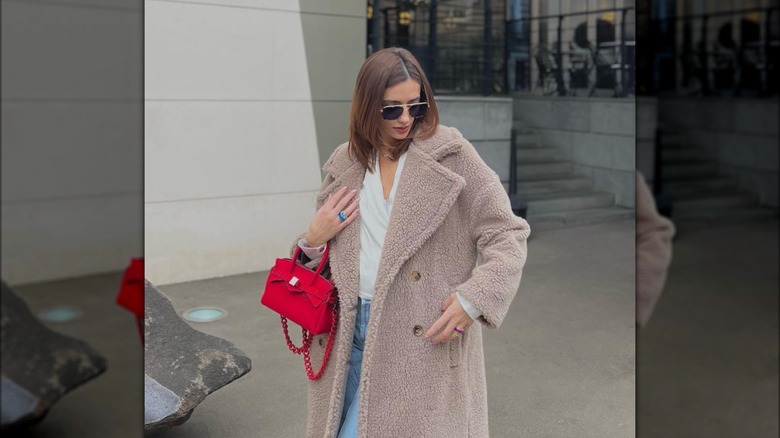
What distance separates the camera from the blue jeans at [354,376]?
7.86 feet

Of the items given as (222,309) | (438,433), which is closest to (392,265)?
(438,433)

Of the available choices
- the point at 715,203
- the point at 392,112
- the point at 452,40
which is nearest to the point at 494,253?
the point at 392,112

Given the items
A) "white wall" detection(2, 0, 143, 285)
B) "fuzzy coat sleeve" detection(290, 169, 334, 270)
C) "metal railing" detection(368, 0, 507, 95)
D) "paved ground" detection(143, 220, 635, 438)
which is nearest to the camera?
"white wall" detection(2, 0, 143, 285)

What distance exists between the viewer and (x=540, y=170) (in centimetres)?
672

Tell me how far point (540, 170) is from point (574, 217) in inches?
19.3

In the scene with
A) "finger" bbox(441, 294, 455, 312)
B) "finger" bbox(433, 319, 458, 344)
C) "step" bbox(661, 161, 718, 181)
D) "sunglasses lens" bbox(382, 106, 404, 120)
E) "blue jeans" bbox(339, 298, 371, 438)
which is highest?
"sunglasses lens" bbox(382, 106, 404, 120)

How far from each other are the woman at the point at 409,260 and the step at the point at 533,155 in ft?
14.2

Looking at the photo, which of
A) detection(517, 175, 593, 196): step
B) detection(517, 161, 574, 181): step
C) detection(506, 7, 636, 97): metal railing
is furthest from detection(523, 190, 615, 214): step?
detection(506, 7, 636, 97): metal railing

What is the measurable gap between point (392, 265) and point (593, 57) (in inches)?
224

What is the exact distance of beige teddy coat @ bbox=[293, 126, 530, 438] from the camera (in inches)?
90.0

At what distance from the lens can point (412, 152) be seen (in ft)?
7.82

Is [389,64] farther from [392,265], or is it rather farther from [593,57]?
[593,57]

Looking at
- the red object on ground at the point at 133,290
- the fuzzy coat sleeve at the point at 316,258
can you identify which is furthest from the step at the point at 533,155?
the red object on ground at the point at 133,290

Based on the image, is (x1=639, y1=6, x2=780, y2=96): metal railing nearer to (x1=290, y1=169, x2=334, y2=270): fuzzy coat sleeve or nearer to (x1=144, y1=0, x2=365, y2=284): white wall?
(x1=290, y1=169, x2=334, y2=270): fuzzy coat sleeve
